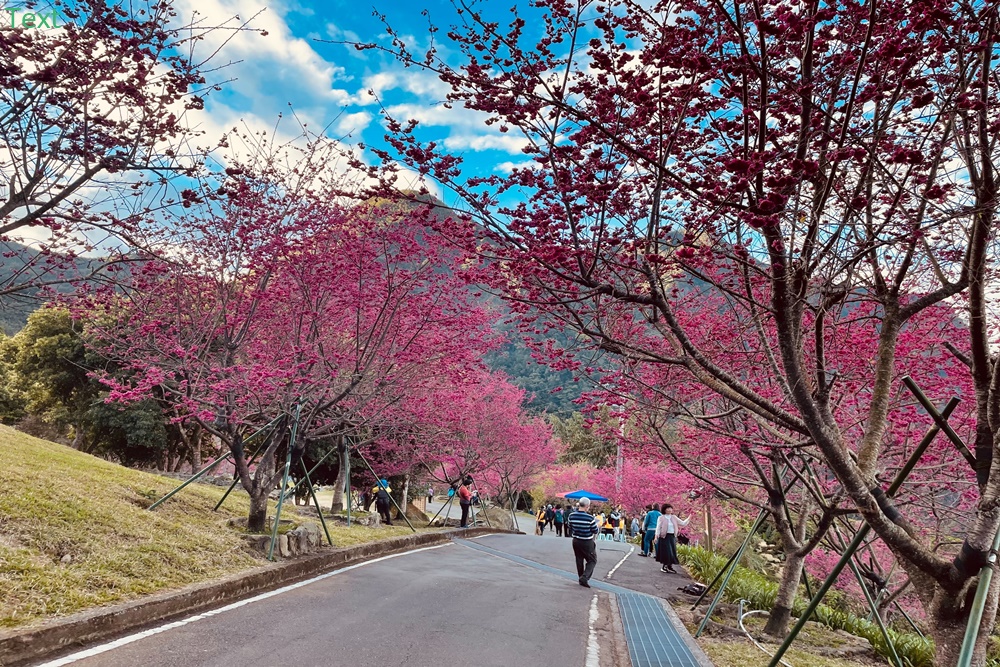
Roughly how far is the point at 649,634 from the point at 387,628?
320 cm

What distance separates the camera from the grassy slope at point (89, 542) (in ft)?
18.9

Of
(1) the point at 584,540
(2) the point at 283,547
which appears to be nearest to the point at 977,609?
(1) the point at 584,540

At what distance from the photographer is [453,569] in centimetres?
1248

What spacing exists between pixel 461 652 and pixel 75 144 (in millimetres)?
5819

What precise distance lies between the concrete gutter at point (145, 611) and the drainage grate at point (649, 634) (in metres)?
4.71

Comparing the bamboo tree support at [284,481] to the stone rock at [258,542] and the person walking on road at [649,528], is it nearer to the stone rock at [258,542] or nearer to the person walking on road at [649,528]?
the stone rock at [258,542]

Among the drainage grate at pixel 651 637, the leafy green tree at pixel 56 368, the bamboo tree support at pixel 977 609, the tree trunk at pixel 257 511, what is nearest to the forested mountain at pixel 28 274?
the tree trunk at pixel 257 511

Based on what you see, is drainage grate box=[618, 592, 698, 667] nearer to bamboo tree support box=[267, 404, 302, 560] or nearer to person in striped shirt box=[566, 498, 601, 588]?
person in striped shirt box=[566, 498, 601, 588]

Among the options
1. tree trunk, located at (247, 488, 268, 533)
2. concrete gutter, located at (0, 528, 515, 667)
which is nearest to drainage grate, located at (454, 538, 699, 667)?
concrete gutter, located at (0, 528, 515, 667)

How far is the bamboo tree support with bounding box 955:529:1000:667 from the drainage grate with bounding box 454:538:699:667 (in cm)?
317

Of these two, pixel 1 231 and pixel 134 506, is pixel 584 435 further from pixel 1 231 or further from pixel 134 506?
pixel 1 231

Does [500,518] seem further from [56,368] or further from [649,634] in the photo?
[649,634]

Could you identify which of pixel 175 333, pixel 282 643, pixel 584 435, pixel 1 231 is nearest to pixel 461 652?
pixel 282 643

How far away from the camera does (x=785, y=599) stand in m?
9.26
